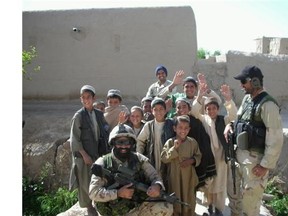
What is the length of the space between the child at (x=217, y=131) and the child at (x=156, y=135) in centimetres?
34

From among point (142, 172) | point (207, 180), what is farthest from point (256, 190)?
point (142, 172)

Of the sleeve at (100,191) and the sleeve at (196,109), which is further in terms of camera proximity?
the sleeve at (196,109)

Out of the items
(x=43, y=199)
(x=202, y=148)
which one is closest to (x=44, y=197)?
(x=43, y=199)

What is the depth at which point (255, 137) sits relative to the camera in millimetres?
3283

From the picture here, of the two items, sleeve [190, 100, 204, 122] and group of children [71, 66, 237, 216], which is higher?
sleeve [190, 100, 204, 122]

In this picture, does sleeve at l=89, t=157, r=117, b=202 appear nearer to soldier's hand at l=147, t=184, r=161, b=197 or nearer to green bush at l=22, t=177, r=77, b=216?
soldier's hand at l=147, t=184, r=161, b=197

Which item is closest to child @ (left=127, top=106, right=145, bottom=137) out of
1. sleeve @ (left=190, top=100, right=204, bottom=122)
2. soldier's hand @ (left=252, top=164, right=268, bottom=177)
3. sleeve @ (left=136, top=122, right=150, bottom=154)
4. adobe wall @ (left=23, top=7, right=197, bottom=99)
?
sleeve @ (left=136, top=122, right=150, bottom=154)

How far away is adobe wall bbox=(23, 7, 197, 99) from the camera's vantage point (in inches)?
299

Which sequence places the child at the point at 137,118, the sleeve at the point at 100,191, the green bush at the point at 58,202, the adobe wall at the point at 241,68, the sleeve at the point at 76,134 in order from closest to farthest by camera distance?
1. the sleeve at the point at 100,191
2. the sleeve at the point at 76,134
3. the child at the point at 137,118
4. the green bush at the point at 58,202
5. the adobe wall at the point at 241,68

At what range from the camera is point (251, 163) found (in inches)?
132

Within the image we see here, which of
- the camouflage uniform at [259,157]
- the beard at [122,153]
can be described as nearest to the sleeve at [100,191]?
the beard at [122,153]

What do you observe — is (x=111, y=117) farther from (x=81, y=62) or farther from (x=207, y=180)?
(x=81, y=62)

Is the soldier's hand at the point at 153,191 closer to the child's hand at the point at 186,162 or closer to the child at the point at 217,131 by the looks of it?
the child's hand at the point at 186,162

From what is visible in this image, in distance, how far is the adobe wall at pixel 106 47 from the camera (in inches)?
299
